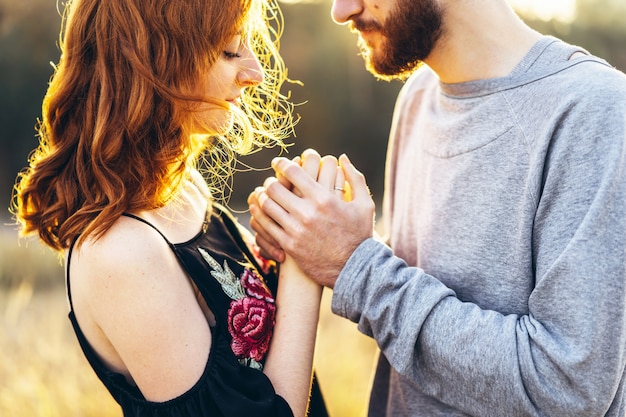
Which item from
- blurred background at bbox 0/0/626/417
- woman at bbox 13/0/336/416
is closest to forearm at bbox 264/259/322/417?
woman at bbox 13/0/336/416

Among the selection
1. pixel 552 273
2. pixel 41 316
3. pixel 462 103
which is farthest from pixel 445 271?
pixel 41 316

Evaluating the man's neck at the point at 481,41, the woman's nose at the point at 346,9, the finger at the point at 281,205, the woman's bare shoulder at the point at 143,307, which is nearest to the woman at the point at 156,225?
the woman's bare shoulder at the point at 143,307

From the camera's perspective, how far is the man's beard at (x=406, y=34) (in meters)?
2.08

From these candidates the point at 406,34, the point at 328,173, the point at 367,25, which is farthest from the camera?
the point at 367,25

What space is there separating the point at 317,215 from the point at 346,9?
864mm

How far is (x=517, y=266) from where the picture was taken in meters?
1.77

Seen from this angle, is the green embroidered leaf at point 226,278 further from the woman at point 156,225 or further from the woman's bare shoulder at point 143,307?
the woman's bare shoulder at point 143,307

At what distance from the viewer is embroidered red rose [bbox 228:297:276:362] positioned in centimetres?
180

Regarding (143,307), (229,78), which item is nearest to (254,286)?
(143,307)

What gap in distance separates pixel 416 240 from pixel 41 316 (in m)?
3.76

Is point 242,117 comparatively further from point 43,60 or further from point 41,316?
point 43,60

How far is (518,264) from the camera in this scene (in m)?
1.76

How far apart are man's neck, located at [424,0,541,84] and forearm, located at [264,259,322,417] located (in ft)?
2.95

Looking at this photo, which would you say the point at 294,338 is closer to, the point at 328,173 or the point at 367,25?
the point at 328,173
